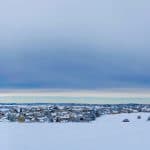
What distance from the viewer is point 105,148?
9.73m

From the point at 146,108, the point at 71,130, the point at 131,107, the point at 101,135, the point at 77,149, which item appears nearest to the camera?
the point at 77,149

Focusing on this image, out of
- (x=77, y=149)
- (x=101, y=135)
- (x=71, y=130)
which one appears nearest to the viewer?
(x=77, y=149)

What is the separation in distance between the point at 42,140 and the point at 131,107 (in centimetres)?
2344

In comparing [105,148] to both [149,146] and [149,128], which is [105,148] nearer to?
[149,146]

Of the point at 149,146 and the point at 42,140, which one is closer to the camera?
the point at 149,146

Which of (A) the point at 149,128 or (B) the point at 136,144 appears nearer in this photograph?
(B) the point at 136,144

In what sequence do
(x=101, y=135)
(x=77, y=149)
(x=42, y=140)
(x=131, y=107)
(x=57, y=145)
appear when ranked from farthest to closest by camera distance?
(x=131, y=107) → (x=101, y=135) → (x=42, y=140) → (x=57, y=145) → (x=77, y=149)

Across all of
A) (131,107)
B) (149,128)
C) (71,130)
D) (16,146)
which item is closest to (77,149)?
(16,146)

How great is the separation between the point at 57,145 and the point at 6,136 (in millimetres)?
2178

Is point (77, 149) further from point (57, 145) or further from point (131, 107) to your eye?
point (131, 107)

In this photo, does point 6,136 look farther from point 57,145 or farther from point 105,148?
point 105,148

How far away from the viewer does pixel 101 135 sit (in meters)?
12.2

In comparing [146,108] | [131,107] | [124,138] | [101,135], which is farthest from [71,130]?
[131,107]

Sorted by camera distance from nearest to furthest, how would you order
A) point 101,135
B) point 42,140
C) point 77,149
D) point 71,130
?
point 77,149
point 42,140
point 101,135
point 71,130
